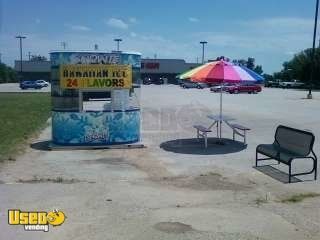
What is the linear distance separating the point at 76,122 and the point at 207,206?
6.72 metres

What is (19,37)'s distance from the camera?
106m

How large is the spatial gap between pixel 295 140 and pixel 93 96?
18.6 ft

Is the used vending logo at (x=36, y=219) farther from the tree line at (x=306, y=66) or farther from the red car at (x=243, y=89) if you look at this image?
the tree line at (x=306, y=66)

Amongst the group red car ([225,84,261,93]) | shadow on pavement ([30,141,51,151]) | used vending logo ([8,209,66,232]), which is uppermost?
red car ([225,84,261,93])

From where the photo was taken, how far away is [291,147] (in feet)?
33.6

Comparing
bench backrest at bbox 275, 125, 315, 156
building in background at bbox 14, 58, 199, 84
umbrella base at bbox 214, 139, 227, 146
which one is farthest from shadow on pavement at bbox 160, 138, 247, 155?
building in background at bbox 14, 58, 199, 84

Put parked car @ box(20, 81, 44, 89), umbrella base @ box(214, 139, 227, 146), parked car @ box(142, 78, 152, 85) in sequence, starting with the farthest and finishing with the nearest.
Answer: parked car @ box(142, 78, 152, 85) < parked car @ box(20, 81, 44, 89) < umbrella base @ box(214, 139, 227, 146)

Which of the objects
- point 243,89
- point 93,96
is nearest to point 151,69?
point 243,89

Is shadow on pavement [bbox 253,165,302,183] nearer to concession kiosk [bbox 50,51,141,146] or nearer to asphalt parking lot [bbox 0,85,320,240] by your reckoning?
asphalt parking lot [bbox 0,85,320,240]

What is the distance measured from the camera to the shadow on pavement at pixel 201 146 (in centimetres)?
1283

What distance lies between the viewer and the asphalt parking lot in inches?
248

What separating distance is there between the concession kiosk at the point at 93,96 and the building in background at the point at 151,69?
3914 inches

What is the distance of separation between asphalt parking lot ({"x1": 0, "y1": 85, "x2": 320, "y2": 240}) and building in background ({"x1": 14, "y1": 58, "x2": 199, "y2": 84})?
101m

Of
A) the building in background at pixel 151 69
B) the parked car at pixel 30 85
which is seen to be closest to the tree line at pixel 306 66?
the building in background at pixel 151 69
